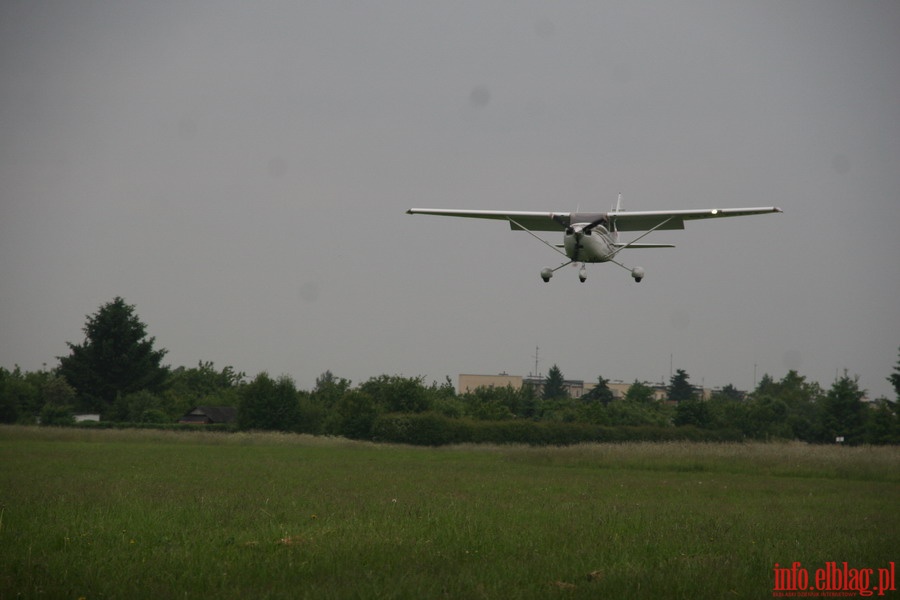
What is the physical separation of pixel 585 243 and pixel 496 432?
1264 inches

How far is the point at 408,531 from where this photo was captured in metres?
14.1

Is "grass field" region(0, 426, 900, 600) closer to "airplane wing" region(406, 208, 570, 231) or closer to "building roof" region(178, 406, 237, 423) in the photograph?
"airplane wing" region(406, 208, 570, 231)

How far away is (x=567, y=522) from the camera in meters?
16.0

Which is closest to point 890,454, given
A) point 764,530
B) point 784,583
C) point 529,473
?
point 529,473

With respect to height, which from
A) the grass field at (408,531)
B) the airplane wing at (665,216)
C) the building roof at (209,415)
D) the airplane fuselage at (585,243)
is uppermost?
the airplane wing at (665,216)

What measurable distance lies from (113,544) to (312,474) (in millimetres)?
14720

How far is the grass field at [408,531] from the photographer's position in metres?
10.3

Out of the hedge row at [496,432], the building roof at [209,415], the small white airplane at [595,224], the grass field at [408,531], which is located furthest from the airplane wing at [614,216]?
the building roof at [209,415]

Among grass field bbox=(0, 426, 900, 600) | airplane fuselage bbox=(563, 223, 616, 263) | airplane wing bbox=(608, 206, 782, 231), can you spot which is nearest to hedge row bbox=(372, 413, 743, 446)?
grass field bbox=(0, 426, 900, 600)

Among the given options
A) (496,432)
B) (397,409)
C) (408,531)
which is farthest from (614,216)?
(397,409)

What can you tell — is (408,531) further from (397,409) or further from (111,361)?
(111,361)

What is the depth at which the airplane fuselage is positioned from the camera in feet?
72.6

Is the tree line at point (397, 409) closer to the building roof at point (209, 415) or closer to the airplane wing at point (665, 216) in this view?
Answer: the building roof at point (209, 415)

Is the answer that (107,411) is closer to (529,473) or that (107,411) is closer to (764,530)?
(529,473)
